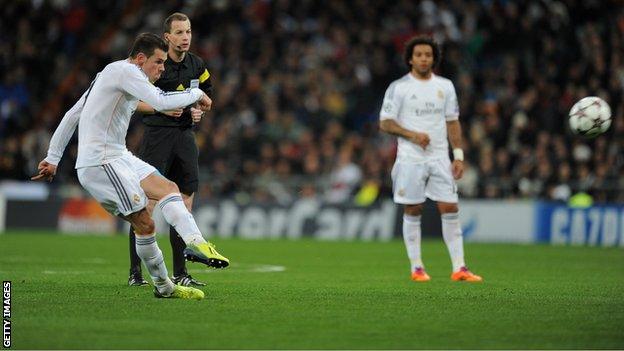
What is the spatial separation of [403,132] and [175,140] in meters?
2.67

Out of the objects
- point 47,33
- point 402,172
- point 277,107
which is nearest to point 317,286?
point 402,172

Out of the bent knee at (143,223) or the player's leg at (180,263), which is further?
the player's leg at (180,263)

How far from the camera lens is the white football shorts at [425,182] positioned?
472 inches

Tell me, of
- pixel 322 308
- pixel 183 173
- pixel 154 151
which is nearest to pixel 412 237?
pixel 183 173

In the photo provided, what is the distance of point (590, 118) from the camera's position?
12.5 meters

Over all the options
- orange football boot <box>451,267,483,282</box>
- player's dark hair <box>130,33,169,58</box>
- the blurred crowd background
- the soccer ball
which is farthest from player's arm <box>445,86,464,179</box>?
the blurred crowd background

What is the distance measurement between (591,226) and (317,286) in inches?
454

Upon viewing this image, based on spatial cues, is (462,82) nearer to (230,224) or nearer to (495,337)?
(230,224)

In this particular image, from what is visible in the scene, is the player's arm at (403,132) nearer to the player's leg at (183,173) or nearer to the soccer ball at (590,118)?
the soccer ball at (590,118)

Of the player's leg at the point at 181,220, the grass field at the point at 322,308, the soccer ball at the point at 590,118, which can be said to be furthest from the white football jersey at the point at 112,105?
the soccer ball at the point at 590,118

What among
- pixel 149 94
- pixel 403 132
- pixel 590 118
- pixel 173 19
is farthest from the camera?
pixel 590 118

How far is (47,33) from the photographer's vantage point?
28422 mm

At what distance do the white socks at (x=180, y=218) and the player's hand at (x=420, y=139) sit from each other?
3.76 metres

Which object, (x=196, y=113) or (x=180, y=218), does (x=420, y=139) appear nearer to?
(x=196, y=113)
